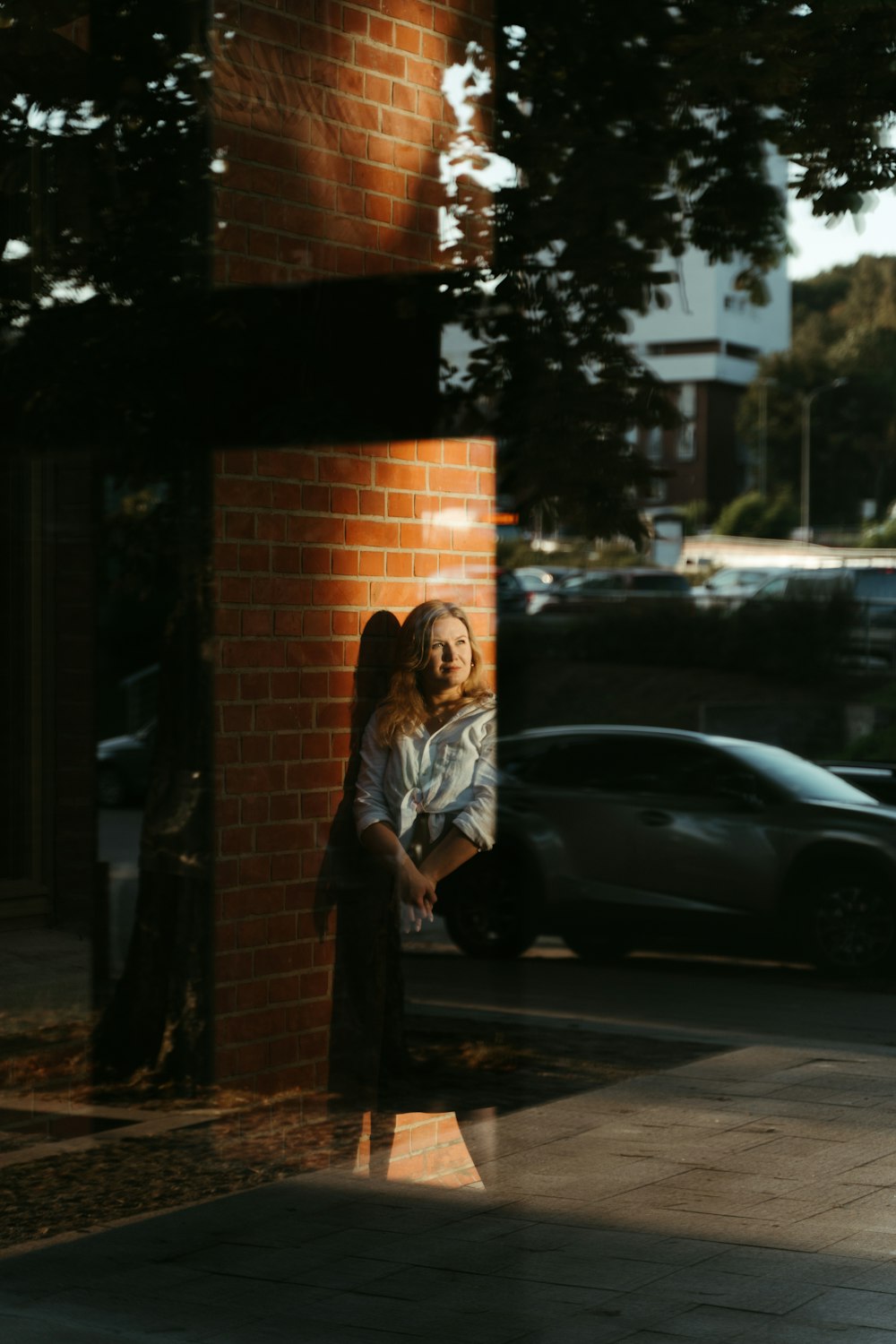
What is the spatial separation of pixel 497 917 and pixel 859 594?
3.26 metres

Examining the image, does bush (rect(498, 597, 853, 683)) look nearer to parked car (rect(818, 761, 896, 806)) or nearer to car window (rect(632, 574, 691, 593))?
car window (rect(632, 574, 691, 593))

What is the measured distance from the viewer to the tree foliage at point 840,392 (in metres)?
11.0

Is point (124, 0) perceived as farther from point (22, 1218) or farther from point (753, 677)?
point (753, 677)

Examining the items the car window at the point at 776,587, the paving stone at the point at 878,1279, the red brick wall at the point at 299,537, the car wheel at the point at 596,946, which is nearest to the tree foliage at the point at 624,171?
the red brick wall at the point at 299,537

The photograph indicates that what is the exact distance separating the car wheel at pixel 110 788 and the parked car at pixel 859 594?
16.2 feet

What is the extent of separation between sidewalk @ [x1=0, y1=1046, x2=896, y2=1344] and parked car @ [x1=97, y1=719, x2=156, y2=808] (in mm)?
2017

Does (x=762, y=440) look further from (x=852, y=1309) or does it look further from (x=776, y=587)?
(x=852, y=1309)

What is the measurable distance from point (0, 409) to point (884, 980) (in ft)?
19.9

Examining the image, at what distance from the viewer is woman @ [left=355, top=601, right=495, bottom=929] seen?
263 inches

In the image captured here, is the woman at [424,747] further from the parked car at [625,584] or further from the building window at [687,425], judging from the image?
the parked car at [625,584]

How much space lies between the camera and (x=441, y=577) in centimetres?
700

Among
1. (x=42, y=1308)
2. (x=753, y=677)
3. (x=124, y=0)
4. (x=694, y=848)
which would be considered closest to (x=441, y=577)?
(x=124, y=0)

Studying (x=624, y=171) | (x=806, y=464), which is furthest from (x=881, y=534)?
(x=624, y=171)

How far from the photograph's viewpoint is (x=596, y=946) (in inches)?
452
